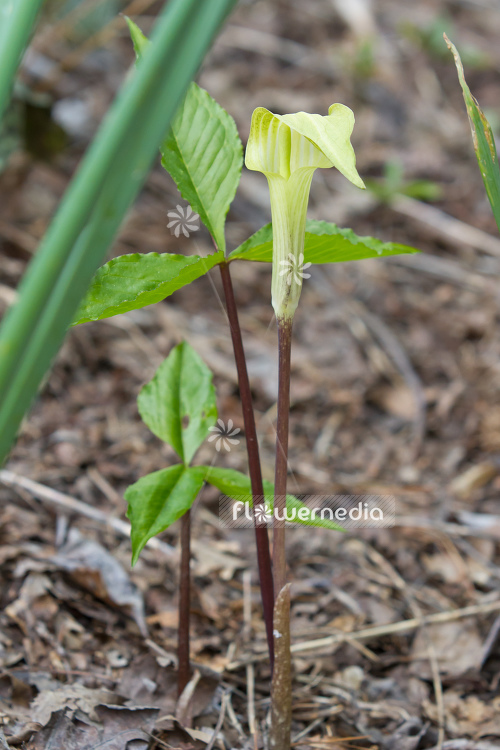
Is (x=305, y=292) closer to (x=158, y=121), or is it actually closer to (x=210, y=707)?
(x=210, y=707)

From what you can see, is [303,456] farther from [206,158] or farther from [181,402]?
[206,158]

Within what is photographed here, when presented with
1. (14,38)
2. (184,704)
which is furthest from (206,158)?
(184,704)

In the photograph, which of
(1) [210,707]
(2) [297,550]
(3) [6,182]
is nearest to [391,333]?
(2) [297,550]

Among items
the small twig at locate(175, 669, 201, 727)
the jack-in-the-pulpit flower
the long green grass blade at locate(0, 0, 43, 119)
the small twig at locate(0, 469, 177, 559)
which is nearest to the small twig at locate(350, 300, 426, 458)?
the small twig at locate(0, 469, 177, 559)

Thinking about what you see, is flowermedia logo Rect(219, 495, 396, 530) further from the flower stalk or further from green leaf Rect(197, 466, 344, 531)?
the flower stalk

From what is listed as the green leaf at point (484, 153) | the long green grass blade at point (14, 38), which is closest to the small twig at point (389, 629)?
the green leaf at point (484, 153)

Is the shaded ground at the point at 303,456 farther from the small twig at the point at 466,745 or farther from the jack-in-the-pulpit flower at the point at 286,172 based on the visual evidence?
the jack-in-the-pulpit flower at the point at 286,172
